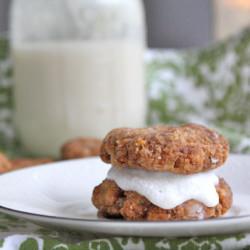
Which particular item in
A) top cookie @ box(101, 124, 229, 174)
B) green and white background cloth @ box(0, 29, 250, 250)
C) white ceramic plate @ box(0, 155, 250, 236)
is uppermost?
top cookie @ box(101, 124, 229, 174)

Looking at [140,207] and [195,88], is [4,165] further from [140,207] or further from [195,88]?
[195,88]

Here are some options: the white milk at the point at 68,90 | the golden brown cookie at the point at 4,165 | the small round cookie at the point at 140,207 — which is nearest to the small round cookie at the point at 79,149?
the golden brown cookie at the point at 4,165

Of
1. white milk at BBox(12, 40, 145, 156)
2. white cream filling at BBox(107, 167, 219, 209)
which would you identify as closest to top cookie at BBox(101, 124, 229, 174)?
white cream filling at BBox(107, 167, 219, 209)

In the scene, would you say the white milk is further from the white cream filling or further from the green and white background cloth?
the white cream filling

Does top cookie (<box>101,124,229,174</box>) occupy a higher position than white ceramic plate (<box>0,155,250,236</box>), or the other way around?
top cookie (<box>101,124,229,174</box>)

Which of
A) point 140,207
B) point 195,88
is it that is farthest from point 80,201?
point 195,88

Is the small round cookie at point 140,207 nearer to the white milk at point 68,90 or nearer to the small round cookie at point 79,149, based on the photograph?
the small round cookie at point 79,149
